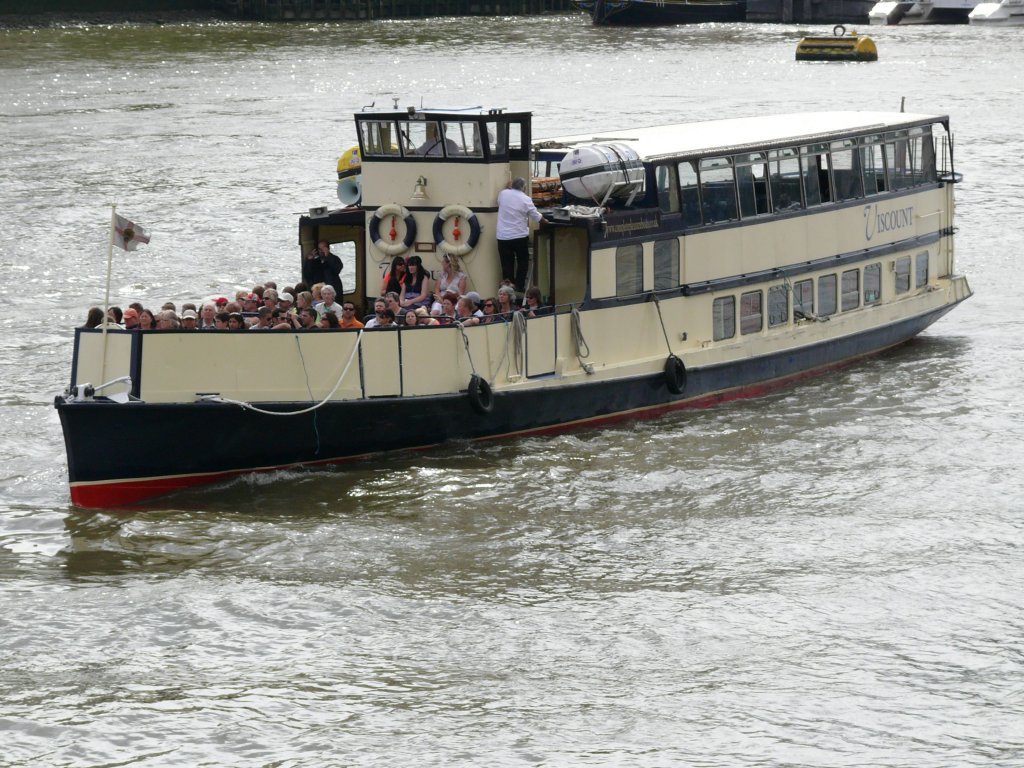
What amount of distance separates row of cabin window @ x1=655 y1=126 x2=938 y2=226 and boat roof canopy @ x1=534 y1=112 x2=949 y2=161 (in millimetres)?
140

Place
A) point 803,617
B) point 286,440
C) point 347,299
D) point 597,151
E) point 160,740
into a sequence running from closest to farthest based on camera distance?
point 160,740 → point 803,617 → point 286,440 → point 597,151 → point 347,299

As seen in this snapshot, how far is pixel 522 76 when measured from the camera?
2751 inches

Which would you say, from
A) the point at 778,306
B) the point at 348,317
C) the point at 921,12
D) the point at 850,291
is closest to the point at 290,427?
the point at 348,317

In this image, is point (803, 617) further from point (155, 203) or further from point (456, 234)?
point (155, 203)

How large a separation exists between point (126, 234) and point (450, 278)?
4.65m

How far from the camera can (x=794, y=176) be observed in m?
23.3

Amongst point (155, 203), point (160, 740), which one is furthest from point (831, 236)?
point (155, 203)

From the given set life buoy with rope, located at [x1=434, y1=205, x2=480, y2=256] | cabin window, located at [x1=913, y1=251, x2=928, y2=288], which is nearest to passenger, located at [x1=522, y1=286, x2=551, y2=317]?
life buoy with rope, located at [x1=434, y1=205, x2=480, y2=256]

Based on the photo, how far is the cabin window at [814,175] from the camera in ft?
77.0

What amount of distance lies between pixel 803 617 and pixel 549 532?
3.35 metres

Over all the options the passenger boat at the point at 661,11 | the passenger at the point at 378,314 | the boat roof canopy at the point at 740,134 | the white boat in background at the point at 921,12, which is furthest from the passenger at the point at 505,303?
the white boat in background at the point at 921,12

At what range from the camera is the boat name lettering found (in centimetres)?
2459

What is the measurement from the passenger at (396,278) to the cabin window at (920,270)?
975cm

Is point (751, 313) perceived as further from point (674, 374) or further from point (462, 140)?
point (462, 140)
